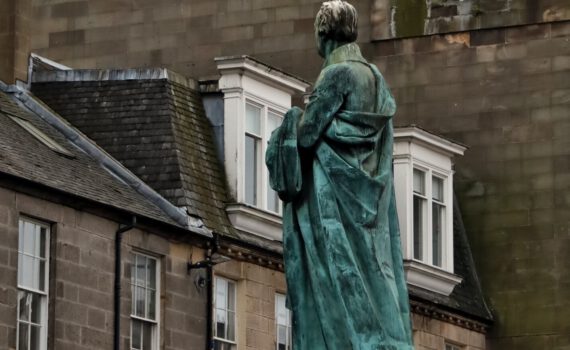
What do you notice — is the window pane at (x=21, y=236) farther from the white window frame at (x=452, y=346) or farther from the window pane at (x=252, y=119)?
the white window frame at (x=452, y=346)

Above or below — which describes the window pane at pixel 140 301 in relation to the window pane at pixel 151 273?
below

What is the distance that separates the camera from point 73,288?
42906mm

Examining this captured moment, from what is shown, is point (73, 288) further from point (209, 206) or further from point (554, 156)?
point (554, 156)

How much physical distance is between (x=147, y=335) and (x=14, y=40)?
686 centimetres

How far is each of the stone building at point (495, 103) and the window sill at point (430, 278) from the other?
5.66 feet

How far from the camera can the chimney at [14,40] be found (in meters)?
49.0

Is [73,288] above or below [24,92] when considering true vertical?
below

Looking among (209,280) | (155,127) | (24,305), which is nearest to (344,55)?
(24,305)

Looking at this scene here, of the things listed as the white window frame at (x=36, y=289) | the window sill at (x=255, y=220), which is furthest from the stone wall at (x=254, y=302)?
the white window frame at (x=36, y=289)

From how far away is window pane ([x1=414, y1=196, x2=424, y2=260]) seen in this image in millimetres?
54906

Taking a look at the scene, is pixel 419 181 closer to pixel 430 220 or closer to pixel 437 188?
pixel 437 188

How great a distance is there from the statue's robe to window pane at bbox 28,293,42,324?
2244cm

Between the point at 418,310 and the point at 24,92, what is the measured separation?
10238mm

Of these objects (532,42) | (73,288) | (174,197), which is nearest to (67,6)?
(532,42)
